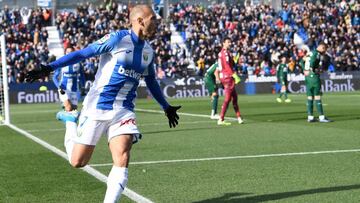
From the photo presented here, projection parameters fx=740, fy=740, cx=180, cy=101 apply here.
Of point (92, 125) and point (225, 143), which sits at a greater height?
point (92, 125)

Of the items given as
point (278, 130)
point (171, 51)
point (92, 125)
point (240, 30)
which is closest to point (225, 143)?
point (278, 130)

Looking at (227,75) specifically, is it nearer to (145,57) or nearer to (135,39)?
(145,57)

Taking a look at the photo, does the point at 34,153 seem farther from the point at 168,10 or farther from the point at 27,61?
the point at 168,10

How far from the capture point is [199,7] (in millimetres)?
57156

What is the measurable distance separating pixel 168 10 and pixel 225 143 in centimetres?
4222

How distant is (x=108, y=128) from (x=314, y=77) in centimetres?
1398

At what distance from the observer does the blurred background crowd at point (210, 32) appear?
48.4 metres

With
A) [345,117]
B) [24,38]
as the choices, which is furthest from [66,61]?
[24,38]

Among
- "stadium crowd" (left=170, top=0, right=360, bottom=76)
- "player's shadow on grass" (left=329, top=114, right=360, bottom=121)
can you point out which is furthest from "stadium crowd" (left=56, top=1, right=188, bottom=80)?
"player's shadow on grass" (left=329, top=114, right=360, bottom=121)

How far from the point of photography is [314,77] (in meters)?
20.7

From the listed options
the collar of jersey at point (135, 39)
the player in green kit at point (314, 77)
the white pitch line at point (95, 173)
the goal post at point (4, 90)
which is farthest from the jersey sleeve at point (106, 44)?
the goal post at point (4, 90)

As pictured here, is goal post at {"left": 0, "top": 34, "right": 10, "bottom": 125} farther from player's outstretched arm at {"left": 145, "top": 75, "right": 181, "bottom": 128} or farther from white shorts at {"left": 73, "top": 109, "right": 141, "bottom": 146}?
white shorts at {"left": 73, "top": 109, "right": 141, "bottom": 146}

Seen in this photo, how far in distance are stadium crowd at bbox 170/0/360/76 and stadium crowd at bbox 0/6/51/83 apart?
1021 cm

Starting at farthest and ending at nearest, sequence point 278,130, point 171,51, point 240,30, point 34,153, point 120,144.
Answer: point 240,30 → point 171,51 → point 278,130 → point 34,153 → point 120,144
